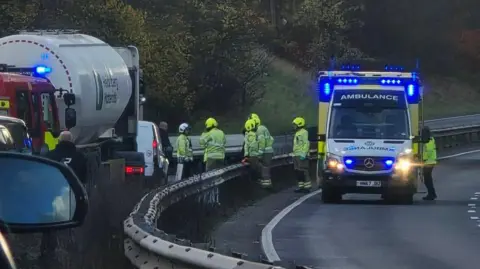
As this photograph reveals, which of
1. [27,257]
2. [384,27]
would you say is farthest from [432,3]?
[27,257]

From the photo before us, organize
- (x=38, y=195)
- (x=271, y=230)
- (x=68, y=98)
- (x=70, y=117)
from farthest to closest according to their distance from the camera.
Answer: (x=68, y=98) < (x=70, y=117) < (x=271, y=230) < (x=38, y=195)

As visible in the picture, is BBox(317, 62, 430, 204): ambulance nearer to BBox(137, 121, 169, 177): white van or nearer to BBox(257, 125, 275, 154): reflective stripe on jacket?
BBox(257, 125, 275, 154): reflective stripe on jacket

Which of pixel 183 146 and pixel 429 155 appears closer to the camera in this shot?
pixel 429 155

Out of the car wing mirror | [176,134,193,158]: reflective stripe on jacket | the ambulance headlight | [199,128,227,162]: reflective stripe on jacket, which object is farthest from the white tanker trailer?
the car wing mirror

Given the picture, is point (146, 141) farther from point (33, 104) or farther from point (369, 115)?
point (33, 104)

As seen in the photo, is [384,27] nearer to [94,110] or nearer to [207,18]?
[207,18]

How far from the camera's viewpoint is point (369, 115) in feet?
82.8

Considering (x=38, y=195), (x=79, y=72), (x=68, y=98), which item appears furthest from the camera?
(x=79, y=72)

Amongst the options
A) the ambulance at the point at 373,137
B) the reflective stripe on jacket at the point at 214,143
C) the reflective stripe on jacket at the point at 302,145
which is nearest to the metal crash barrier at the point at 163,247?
the ambulance at the point at 373,137

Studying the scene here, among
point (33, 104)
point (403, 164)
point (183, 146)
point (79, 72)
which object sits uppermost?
point (79, 72)

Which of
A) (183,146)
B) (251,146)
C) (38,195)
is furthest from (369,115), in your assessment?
(38,195)

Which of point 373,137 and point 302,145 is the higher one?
point 373,137

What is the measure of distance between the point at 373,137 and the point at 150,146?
22.2 ft

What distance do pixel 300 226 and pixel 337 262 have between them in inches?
208
